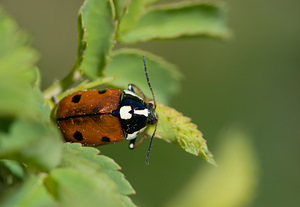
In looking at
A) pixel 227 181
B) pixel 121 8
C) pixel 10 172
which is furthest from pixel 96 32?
pixel 227 181

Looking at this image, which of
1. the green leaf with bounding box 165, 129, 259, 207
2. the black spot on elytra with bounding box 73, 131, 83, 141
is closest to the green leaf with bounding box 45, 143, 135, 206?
the black spot on elytra with bounding box 73, 131, 83, 141

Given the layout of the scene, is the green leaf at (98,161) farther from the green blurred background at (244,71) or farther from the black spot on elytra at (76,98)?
the green blurred background at (244,71)

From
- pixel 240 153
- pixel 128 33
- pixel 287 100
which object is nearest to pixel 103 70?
pixel 128 33

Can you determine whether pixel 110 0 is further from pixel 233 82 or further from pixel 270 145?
pixel 270 145

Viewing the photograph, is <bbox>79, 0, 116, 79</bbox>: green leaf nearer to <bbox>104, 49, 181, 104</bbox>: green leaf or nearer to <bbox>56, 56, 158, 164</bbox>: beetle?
<bbox>104, 49, 181, 104</bbox>: green leaf

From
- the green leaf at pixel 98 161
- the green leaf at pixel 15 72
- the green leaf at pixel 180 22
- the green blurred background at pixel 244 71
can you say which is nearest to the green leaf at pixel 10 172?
the green leaf at pixel 98 161

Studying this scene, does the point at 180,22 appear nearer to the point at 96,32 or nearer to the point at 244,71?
the point at 96,32
